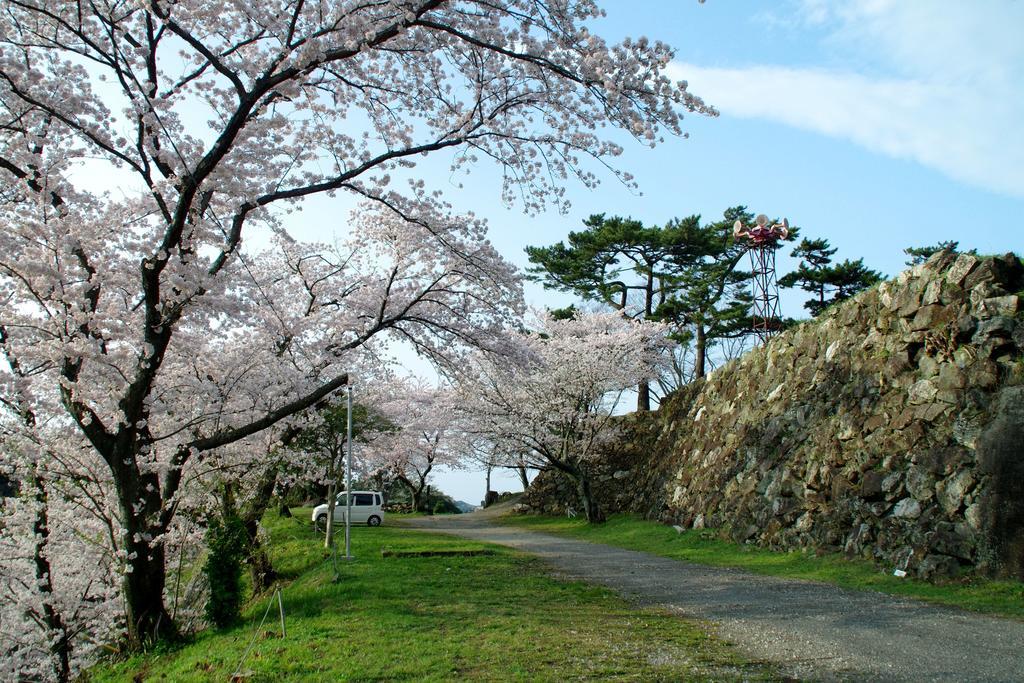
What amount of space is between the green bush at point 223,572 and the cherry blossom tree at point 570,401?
11.5 m

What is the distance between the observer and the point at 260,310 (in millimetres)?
10664

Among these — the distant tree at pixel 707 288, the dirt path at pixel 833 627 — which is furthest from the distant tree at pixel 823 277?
the dirt path at pixel 833 627

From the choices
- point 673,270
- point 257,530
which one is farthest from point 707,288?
point 257,530

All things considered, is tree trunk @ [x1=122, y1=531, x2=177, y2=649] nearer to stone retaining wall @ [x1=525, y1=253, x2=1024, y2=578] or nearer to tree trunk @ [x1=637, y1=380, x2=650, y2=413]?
stone retaining wall @ [x1=525, y1=253, x2=1024, y2=578]

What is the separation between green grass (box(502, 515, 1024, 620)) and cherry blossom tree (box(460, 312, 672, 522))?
10.6 ft

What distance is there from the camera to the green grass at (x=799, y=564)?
26.6 feet

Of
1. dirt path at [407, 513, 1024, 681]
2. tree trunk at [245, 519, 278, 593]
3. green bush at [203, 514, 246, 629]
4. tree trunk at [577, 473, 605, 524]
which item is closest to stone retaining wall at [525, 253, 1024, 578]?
dirt path at [407, 513, 1024, 681]

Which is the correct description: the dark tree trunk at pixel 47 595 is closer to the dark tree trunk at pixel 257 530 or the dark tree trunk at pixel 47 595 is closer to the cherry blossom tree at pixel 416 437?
the dark tree trunk at pixel 257 530

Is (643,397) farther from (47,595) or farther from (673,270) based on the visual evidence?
(47,595)

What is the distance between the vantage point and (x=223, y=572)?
998 cm

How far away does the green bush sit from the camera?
392 inches

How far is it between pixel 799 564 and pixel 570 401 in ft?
41.9

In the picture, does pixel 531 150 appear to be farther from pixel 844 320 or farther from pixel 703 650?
pixel 844 320

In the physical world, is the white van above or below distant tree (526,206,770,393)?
below
